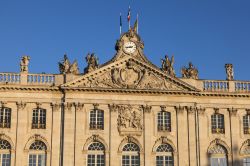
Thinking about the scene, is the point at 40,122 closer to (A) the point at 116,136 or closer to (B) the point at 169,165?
(A) the point at 116,136

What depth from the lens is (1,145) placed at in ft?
125

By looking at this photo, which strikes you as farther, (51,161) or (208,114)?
(208,114)

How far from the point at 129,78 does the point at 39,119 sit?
8.36 meters

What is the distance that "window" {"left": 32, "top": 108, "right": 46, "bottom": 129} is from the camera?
39.0 m

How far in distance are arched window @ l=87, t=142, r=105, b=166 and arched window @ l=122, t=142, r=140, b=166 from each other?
1.78m

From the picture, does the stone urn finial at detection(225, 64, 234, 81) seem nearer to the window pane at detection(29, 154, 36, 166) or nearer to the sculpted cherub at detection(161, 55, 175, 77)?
the sculpted cherub at detection(161, 55, 175, 77)

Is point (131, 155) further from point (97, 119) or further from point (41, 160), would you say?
point (41, 160)

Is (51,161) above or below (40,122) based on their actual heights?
below

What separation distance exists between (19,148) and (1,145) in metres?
1.50

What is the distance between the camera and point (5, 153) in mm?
38031

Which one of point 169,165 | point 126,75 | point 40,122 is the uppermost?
point 126,75

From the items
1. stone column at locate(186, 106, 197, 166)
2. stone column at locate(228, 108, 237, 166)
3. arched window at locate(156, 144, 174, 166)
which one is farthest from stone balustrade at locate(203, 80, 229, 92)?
arched window at locate(156, 144, 174, 166)

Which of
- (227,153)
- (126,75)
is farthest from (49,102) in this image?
(227,153)

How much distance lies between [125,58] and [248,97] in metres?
11.7
